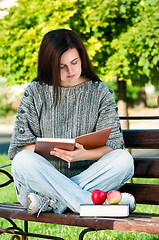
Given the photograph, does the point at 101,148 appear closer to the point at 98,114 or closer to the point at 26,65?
the point at 98,114

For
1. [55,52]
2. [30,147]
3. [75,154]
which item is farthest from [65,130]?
[55,52]

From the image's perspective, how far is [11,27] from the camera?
5.95m

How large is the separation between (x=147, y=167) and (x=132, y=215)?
622mm

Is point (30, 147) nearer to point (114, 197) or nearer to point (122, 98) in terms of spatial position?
point (114, 197)

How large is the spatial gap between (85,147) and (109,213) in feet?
1.50

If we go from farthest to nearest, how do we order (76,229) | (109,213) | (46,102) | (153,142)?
(76,229)
(153,142)
(46,102)
(109,213)

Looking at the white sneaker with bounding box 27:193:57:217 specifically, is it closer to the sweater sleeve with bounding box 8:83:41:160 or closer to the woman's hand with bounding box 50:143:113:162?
the woman's hand with bounding box 50:143:113:162

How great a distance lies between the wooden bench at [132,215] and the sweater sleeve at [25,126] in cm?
37

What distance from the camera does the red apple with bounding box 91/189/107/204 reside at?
2.54 meters

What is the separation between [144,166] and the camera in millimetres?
3182

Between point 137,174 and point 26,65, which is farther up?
point 26,65

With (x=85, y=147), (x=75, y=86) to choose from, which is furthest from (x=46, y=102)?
(x=85, y=147)

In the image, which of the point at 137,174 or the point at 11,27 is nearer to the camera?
the point at 137,174

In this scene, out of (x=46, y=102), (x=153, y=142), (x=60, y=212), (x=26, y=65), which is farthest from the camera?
(x=26, y=65)
